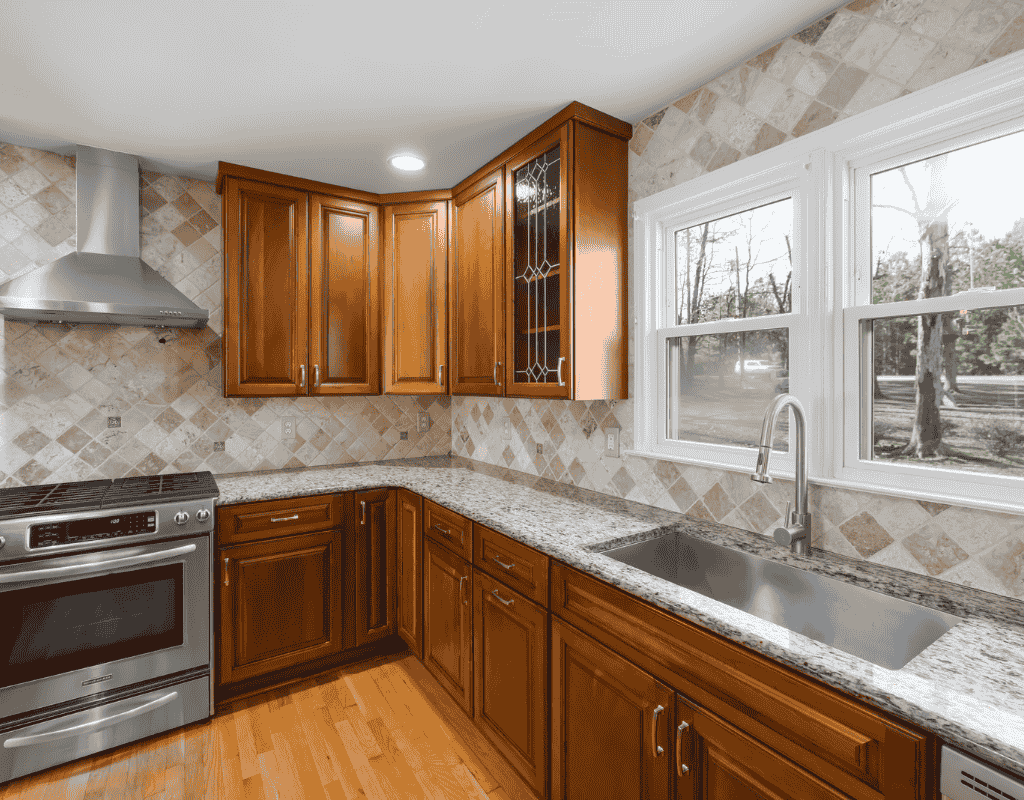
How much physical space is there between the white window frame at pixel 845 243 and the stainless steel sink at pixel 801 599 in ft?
0.97

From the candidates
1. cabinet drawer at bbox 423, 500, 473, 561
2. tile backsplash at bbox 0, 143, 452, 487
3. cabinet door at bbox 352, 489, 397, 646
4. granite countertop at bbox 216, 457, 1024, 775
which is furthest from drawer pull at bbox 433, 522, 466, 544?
tile backsplash at bbox 0, 143, 452, 487

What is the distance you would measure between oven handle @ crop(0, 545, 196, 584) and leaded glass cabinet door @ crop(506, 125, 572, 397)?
4.88 feet

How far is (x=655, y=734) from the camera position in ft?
4.03

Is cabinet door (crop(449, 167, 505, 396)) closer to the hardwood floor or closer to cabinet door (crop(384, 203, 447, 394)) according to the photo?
cabinet door (crop(384, 203, 447, 394))

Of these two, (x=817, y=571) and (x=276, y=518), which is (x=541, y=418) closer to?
(x=276, y=518)

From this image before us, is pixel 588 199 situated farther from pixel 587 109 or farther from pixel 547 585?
pixel 547 585

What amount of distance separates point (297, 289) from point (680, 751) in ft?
8.09

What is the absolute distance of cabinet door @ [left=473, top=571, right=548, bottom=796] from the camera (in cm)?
164

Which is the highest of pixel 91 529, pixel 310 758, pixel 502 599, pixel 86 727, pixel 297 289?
pixel 297 289

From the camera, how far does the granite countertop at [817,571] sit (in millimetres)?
794

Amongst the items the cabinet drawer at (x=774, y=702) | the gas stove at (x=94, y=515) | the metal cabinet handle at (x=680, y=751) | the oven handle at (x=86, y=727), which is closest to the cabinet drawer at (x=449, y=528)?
the cabinet drawer at (x=774, y=702)

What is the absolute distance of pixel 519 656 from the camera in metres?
1.73

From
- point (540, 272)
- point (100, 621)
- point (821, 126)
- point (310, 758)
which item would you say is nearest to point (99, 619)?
point (100, 621)

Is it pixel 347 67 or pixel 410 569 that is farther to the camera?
pixel 410 569
